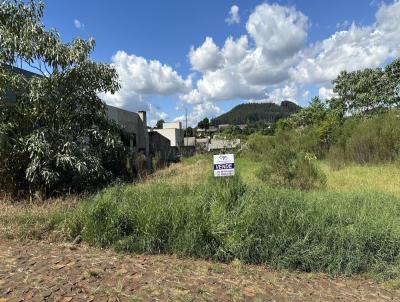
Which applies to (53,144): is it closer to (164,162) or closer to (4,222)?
(4,222)

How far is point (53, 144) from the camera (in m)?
9.42

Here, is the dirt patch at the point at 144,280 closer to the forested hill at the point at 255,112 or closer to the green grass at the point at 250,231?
the green grass at the point at 250,231

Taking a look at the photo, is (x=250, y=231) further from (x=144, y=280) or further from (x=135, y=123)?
(x=135, y=123)

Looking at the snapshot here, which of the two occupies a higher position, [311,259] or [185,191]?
[185,191]

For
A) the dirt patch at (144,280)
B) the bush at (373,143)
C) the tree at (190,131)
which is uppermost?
the tree at (190,131)

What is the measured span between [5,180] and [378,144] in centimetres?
1472

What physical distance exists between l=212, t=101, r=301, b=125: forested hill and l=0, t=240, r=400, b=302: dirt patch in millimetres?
74467

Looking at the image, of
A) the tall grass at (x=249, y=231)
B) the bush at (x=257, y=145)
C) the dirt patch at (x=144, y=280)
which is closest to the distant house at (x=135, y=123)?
the bush at (x=257, y=145)

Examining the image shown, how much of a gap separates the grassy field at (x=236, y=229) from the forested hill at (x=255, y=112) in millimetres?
73098

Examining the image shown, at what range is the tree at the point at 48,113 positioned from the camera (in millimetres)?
9117

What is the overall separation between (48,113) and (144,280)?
21.8 ft

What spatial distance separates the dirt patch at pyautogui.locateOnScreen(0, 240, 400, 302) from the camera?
3.92 metres

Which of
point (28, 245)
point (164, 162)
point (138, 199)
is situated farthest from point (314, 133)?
point (28, 245)

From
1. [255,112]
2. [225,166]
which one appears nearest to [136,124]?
[225,166]
